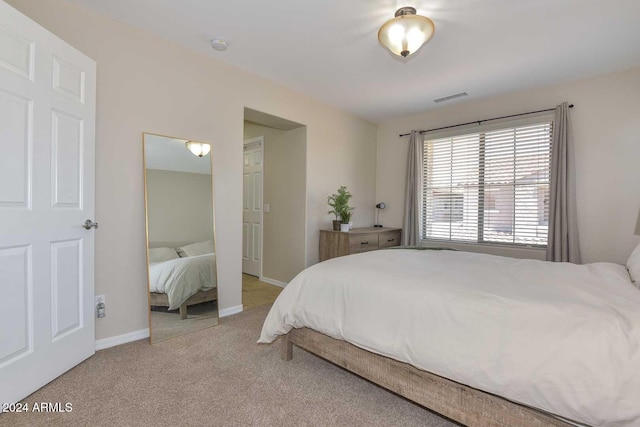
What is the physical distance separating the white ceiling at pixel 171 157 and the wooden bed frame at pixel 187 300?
3.56ft

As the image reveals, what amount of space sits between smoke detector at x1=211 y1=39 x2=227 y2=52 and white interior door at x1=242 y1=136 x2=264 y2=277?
1.89 meters

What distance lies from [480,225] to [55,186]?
419 centimetres

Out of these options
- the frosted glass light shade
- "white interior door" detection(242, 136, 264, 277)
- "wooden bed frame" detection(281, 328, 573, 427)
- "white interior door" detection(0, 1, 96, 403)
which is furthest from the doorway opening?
"wooden bed frame" detection(281, 328, 573, 427)

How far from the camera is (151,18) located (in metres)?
2.29

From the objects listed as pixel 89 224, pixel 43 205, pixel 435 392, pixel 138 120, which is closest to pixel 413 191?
pixel 435 392

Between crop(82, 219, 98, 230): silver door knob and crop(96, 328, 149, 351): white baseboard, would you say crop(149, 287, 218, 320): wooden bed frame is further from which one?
crop(82, 219, 98, 230): silver door knob

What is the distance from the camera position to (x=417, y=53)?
272 centimetres

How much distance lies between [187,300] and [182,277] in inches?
8.3

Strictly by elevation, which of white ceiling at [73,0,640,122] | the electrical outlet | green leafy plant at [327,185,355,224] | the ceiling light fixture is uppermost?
white ceiling at [73,0,640,122]

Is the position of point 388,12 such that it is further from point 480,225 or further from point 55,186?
point 480,225

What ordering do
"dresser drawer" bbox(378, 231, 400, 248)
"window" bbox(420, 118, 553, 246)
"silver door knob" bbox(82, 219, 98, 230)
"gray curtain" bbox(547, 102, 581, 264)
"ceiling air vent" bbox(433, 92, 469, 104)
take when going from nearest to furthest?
"silver door knob" bbox(82, 219, 98, 230), "gray curtain" bbox(547, 102, 581, 264), "window" bbox(420, 118, 553, 246), "ceiling air vent" bbox(433, 92, 469, 104), "dresser drawer" bbox(378, 231, 400, 248)

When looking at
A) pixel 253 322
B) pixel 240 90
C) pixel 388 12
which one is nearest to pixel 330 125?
pixel 240 90

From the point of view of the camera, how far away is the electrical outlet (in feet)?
7.41

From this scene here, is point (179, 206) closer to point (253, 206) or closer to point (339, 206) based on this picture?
point (339, 206)
